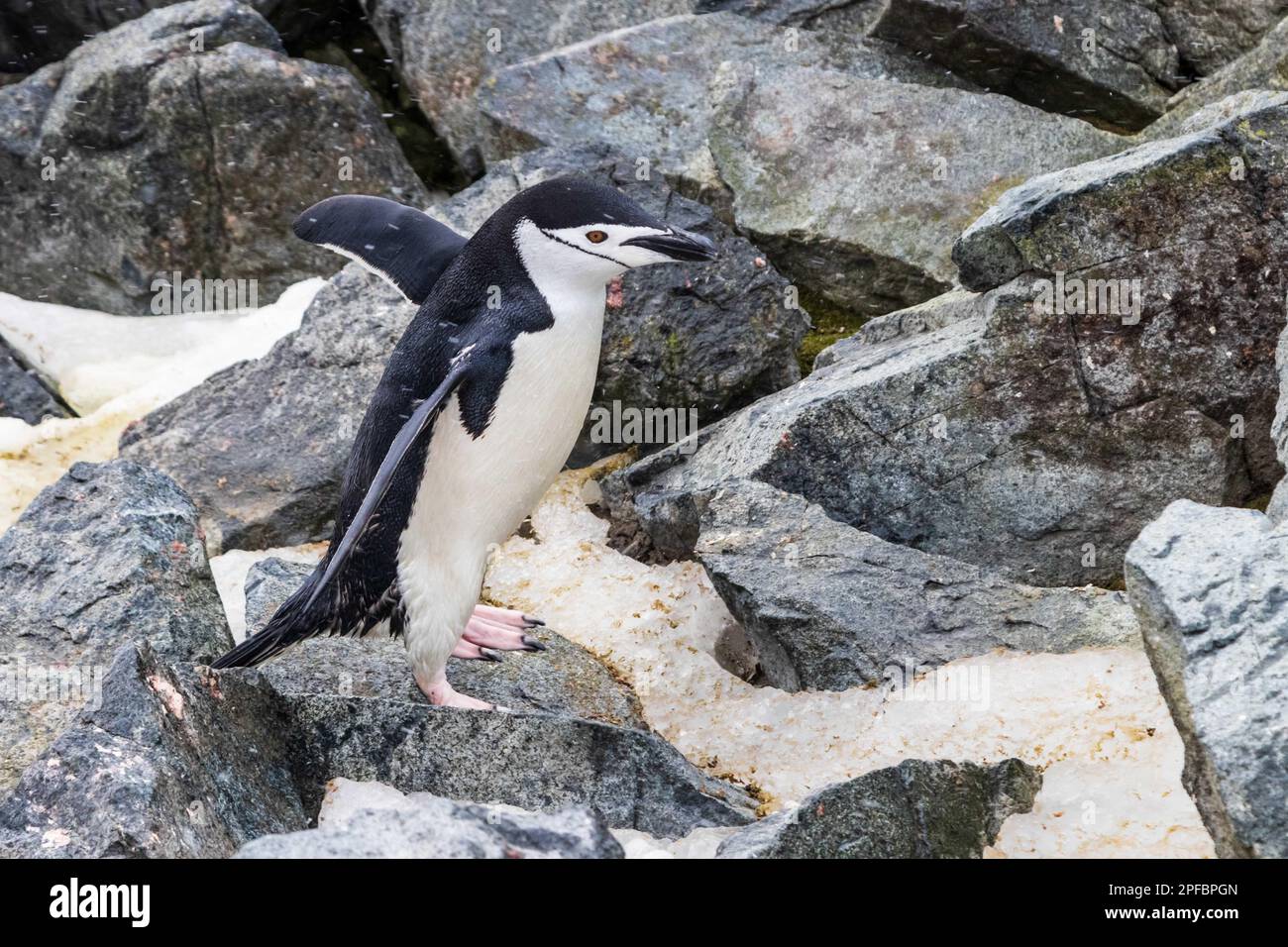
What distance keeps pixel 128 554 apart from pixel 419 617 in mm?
862

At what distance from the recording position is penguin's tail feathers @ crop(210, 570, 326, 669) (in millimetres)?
3787

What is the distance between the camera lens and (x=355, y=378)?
6.00 metres

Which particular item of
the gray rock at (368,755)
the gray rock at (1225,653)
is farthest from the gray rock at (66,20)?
the gray rock at (1225,653)

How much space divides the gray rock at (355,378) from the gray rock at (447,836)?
3522 mm

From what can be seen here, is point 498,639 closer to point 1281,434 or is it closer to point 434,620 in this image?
point 434,620

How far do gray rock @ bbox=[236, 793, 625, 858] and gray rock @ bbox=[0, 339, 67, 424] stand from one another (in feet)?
17.0

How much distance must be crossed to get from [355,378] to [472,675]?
1.99 meters

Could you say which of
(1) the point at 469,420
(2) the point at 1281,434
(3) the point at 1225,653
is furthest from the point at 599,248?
(3) the point at 1225,653

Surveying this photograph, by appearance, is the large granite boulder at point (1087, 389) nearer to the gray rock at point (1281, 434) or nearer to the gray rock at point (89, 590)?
the gray rock at point (1281, 434)

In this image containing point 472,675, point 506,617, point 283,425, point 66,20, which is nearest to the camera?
point 472,675

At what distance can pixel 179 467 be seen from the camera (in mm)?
5895

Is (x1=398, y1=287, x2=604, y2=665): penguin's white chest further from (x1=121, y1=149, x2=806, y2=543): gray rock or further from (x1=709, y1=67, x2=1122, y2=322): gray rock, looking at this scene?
(x1=709, y1=67, x2=1122, y2=322): gray rock

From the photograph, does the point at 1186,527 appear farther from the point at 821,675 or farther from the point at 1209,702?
the point at 821,675
